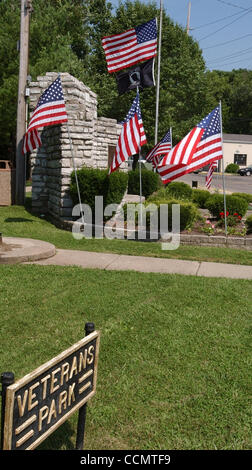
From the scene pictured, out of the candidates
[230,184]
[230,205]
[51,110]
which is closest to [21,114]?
[51,110]

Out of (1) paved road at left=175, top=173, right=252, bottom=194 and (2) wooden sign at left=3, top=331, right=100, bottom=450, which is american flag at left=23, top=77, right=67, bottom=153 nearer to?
(2) wooden sign at left=3, top=331, right=100, bottom=450

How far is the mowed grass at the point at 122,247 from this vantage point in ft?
29.3

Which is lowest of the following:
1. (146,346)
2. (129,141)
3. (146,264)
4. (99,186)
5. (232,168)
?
(146,346)

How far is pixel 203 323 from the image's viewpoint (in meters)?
5.23

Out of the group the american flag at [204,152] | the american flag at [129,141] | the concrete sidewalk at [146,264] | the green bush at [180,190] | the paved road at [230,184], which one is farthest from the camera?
the paved road at [230,184]

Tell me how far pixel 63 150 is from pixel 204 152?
4.23 m

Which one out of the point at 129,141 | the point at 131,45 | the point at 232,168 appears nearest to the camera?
the point at 129,141

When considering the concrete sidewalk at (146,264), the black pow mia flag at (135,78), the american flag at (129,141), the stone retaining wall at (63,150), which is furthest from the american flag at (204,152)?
the black pow mia flag at (135,78)

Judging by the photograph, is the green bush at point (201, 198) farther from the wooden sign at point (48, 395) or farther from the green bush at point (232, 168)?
the green bush at point (232, 168)

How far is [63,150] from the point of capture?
1221 centimetres

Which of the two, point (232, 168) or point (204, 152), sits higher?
point (232, 168)

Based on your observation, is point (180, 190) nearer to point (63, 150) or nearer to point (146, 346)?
point (63, 150)

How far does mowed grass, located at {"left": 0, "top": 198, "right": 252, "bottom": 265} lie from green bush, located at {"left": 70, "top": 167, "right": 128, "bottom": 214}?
1.11m

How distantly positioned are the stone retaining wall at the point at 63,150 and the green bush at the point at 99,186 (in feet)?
2.25
